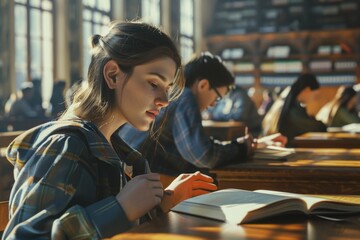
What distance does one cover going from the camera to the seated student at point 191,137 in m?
2.58

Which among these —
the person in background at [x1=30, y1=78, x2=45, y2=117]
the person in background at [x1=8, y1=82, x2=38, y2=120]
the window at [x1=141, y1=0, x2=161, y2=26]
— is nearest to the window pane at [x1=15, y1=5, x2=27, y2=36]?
the person in background at [x1=30, y1=78, x2=45, y2=117]

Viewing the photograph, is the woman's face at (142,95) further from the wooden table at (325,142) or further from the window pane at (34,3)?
the window pane at (34,3)

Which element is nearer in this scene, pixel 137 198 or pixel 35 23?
pixel 137 198

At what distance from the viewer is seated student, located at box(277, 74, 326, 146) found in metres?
4.75

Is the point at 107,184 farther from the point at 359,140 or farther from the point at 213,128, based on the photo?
the point at 213,128

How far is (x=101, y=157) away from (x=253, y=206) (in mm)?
310

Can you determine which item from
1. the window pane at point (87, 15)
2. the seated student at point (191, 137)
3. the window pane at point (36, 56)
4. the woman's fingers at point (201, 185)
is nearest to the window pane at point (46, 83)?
the window pane at point (36, 56)

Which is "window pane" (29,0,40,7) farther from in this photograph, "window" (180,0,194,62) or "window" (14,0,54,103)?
"window" (180,0,194,62)

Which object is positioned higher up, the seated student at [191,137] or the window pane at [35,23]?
the window pane at [35,23]

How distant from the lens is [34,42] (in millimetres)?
9031

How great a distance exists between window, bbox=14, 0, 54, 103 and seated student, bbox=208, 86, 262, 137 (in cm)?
262

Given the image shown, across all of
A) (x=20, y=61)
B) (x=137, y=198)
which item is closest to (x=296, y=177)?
(x=137, y=198)

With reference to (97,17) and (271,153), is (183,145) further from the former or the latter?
(97,17)

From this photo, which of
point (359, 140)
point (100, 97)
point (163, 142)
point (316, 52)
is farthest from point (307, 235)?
point (316, 52)
